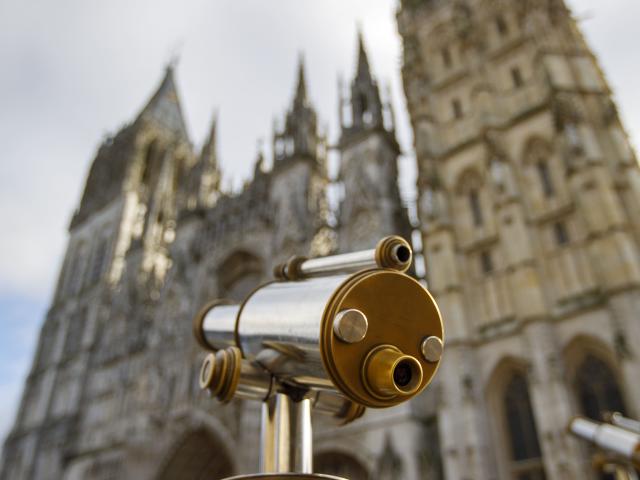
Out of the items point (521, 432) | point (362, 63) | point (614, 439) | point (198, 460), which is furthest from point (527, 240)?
point (198, 460)

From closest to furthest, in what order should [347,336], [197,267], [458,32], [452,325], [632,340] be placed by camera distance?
1. [347,336]
2. [632,340]
3. [452,325]
4. [458,32]
5. [197,267]

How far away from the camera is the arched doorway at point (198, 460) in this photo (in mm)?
16562

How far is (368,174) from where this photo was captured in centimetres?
1661

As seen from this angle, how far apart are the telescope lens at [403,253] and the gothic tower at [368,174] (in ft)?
44.7

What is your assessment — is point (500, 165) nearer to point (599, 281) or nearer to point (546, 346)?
point (599, 281)

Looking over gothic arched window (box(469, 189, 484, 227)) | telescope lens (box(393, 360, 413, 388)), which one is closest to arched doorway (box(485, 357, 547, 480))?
gothic arched window (box(469, 189, 484, 227))

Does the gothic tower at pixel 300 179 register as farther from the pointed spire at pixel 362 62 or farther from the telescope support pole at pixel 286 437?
the telescope support pole at pixel 286 437

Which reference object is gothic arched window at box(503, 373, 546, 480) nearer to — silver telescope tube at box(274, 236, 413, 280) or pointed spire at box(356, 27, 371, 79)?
silver telescope tube at box(274, 236, 413, 280)

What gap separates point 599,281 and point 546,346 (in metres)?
1.81

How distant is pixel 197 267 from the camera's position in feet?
68.7

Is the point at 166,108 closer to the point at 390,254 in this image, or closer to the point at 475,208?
the point at 475,208

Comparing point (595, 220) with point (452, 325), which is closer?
point (595, 220)

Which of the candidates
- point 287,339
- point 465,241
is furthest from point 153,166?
point 287,339

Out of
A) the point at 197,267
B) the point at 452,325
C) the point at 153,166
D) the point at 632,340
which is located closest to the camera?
the point at 632,340
